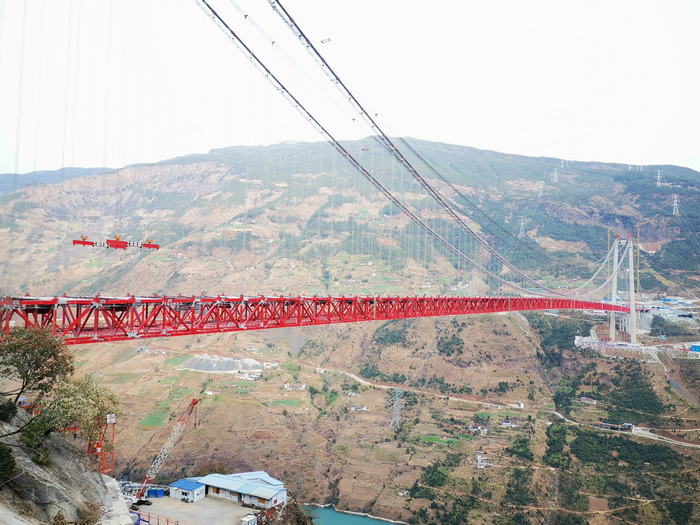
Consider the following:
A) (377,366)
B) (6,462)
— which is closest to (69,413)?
(6,462)

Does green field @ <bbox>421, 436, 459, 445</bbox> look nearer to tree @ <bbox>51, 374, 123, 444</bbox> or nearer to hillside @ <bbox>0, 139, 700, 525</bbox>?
hillside @ <bbox>0, 139, 700, 525</bbox>

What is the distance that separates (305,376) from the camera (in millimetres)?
60938

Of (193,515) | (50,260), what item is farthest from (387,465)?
(50,260)

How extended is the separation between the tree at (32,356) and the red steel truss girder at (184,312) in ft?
1.67

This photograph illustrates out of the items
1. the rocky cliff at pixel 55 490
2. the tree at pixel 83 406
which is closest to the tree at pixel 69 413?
the tree at pixel 83 406

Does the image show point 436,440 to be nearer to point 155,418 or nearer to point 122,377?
point 155,418

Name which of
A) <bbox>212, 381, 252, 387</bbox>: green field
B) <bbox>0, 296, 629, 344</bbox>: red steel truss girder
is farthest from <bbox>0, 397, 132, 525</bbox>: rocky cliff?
<bbox>212, 381, 252, 387</bbox>: green field

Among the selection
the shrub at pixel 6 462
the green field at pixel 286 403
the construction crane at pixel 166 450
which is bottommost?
the green field at pixel 286 403

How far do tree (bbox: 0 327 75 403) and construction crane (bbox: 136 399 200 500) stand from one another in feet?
49.0

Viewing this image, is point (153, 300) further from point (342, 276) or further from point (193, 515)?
point (342, 276)

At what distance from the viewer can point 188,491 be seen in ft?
91.6

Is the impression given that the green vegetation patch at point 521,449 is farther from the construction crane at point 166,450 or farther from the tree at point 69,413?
the tree at point 69,413

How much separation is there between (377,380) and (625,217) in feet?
310

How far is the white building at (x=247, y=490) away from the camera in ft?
89.7
